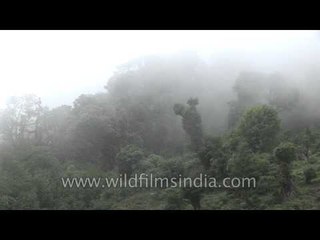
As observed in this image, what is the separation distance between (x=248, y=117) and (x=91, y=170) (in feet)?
16.0

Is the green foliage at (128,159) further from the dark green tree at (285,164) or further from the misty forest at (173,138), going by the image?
the dark green tree at (285,164)

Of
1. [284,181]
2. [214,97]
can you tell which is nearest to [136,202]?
[284,181]

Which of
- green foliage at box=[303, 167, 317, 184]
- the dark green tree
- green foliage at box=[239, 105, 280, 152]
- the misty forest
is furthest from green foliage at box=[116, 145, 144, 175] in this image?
green foliage at box=[303, 167, 317, 184]

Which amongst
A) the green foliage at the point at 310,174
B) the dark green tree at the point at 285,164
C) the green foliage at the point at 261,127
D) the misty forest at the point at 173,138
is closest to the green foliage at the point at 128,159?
the misty forest at the point at 173,138

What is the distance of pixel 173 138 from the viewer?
15734 millimetres

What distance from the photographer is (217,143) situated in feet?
39.6

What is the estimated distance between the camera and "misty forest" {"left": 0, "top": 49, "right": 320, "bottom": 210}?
1035 centimetres

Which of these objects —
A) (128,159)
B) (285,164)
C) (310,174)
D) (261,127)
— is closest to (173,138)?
(128,159)

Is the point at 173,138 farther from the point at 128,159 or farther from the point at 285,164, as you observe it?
the point at 285,164

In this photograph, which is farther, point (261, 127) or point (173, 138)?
point (173, 138)

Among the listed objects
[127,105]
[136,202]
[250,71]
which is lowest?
[136,202]

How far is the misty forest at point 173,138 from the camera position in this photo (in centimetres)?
1035

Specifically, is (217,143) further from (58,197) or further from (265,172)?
(58,197)
